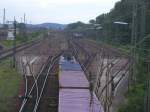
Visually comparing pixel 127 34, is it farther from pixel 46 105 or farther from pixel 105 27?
pixel 46 105

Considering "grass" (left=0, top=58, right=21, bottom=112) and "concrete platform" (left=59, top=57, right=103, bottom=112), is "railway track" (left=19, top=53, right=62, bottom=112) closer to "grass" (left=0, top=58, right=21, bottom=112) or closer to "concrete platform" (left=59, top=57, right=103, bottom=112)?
"grass" (left=0, top=58, right=21, bottom=112)

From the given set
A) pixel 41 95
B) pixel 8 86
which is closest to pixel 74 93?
pixel 41 95

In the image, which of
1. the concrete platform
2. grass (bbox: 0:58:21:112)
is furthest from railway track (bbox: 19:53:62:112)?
the concrete platform

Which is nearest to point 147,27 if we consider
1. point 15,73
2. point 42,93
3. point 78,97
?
point 15,73

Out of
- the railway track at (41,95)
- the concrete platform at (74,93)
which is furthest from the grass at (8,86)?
the concrete platform at (74,93)

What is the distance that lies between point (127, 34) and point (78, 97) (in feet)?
119

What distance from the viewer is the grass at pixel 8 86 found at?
2672 centimetres

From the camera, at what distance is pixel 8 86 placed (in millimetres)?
34562

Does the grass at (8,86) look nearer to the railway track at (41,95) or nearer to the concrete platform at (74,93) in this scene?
the railway track at (41,95)

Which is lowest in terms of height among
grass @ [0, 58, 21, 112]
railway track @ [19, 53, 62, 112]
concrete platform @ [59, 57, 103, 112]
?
railway track @ [19, 53, 62, 112]

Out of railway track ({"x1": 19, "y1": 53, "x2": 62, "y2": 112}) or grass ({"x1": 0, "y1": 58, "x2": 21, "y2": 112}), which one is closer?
railway track ({"x1": 19, "y1": 53, "x2": 62, "y2": 112})

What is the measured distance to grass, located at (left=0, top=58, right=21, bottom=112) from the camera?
26.7m

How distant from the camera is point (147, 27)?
146 feet

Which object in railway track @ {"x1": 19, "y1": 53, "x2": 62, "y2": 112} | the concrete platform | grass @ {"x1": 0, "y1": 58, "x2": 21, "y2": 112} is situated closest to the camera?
the concrete platform
